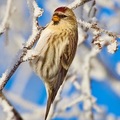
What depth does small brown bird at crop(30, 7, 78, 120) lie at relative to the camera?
110 cm

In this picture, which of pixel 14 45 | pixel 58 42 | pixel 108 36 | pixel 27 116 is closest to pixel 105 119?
pixel 27 116

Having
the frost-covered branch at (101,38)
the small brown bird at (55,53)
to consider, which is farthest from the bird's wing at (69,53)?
the frost-covered branch at (101,38)

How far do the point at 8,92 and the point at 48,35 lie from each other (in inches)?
63.1

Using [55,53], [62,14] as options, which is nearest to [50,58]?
[55,53]

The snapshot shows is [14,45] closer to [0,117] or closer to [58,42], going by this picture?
[0,117]

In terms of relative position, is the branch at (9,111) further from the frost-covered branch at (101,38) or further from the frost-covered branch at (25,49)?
the frost-covered branch at (101,38)

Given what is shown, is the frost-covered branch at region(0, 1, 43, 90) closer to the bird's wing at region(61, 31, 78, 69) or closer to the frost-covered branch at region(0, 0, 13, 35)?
the frost-covered branch at region(0, 0, 13, 35)

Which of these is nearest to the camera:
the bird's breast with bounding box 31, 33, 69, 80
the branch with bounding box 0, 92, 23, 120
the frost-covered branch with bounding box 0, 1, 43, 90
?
the frost-covered branch with bounding box 0, 1, 43, 90

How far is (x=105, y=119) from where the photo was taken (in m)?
2.74

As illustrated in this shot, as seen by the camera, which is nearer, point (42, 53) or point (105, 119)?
point (42, 53)

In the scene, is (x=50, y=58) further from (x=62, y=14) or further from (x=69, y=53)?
(x=62, y=14)

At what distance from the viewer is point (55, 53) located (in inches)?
46.8

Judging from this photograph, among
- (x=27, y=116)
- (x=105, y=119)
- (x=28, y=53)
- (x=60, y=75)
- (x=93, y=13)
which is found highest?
(x=105, y=119)

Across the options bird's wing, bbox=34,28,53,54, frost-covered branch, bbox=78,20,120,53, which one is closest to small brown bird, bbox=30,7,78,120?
bird's wing, bbox=34,28,53,54
